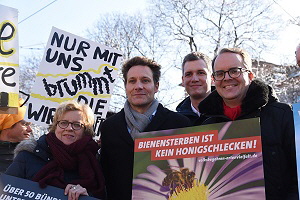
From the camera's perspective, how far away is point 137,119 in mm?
3480

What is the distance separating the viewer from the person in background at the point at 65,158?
123 inches

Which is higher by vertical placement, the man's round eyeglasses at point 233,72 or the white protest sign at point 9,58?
the white protest sign at point 9,58

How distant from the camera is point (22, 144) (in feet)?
10.7

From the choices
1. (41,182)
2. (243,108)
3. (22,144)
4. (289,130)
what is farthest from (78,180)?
(289,130)

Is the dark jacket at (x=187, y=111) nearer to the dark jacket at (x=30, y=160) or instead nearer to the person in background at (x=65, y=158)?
the person in background at (x=65, y=158)

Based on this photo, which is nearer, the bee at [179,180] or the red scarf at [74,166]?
the bee at [179,180]

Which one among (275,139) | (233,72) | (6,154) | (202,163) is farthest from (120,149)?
(6,154)

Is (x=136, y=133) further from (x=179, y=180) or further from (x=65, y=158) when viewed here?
(x=179, y=180)

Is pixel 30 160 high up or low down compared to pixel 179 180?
up

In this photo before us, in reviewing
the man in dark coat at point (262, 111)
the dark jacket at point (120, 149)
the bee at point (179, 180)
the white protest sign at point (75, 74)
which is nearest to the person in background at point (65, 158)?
the dark jacket at point (120, 149)

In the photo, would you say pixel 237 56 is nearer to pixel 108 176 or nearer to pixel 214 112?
pixel 214 112

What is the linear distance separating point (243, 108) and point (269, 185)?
1.71ft

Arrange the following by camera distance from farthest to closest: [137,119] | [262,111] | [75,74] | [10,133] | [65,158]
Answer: [75,74]
[10,133]
[137,119]
[65,158]
[262,111]

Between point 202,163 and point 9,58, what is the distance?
2.71 m
